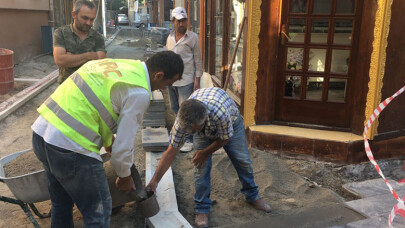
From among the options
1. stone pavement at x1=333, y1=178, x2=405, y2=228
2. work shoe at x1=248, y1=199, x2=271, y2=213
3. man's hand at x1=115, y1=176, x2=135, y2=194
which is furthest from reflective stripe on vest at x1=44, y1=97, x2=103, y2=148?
stone pavement at x1=333, y1=178, x2=405, y2=228

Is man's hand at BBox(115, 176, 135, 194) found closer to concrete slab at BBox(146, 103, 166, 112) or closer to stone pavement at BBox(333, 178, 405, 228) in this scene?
stone pavement at BBox(333, 178, 405, 228)

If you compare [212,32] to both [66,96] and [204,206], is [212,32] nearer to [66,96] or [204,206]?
[204,206]

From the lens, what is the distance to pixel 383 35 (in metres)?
4.07

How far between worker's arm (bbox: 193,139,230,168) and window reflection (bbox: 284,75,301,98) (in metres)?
2.18

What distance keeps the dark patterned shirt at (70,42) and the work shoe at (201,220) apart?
206 cm

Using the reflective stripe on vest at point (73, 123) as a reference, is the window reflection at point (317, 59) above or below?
above

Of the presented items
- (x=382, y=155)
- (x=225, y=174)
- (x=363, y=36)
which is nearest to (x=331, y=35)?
(x=363, y=36)

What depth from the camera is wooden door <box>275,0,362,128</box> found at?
4422mm

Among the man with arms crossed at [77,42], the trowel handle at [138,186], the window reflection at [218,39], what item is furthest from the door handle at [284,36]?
the trowel handle at [138,186]

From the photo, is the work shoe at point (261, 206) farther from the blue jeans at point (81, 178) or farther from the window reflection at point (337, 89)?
the window reflection at point (337, 89)

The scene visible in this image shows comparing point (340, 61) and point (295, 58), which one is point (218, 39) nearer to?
point (295, 58)

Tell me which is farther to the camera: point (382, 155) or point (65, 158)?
point (382, 155)

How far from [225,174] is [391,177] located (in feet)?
6.93

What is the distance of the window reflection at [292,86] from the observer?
4.80 meters
